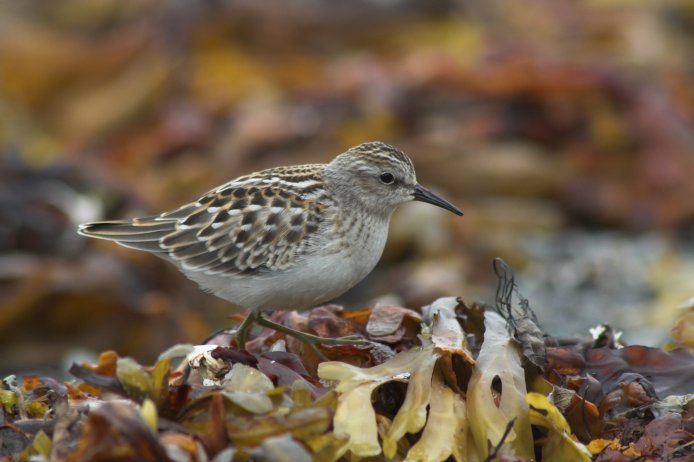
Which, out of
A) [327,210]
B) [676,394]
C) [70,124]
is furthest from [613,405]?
[70,124]

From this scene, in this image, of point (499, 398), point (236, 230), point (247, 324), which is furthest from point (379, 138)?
point (499, 398)

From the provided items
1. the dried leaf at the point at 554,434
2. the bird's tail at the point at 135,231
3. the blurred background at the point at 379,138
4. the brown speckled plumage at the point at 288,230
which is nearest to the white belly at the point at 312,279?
the brown speckled plumage at the point at 288,230

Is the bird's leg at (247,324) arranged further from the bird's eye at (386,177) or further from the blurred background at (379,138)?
the blurred background at (379,138)

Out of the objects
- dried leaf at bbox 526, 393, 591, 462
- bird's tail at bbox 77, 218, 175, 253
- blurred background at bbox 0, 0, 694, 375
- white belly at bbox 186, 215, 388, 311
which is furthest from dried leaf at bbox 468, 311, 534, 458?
blurred background at bbox 0, 0, 694, 375

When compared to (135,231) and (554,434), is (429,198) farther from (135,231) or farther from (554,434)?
(554,434)

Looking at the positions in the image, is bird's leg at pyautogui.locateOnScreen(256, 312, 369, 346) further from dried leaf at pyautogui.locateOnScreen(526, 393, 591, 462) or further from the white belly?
dried leaf at pyautogui.locateOnScreen(526, 393, 591, 462)

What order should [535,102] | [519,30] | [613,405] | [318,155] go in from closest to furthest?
[613,405], [318,155], [535,102], [519,30]

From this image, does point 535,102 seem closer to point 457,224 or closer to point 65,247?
point 457,224
